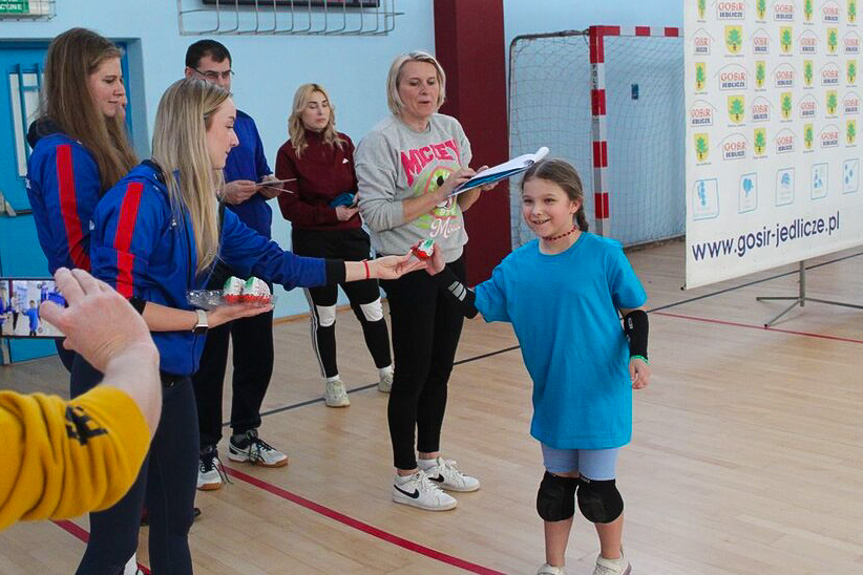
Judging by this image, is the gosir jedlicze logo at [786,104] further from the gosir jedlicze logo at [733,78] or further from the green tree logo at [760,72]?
the gosir jedlicze logo at [733,78]

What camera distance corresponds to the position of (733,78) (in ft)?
16.8

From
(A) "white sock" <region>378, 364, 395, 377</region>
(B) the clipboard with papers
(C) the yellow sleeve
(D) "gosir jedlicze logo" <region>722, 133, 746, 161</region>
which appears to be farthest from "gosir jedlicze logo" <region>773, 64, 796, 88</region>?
(C) the yellow sleeve

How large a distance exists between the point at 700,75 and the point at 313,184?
79.4 inches

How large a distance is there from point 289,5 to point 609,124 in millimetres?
3305

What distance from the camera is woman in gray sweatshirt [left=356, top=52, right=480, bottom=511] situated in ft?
10.2

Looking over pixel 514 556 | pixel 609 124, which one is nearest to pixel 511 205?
pixel 609 124

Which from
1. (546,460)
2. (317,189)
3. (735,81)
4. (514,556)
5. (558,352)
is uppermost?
(735,81)

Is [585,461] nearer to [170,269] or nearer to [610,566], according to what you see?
[610,566]

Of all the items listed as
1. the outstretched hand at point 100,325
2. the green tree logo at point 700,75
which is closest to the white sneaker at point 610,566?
the outstretched hand at point 100,325

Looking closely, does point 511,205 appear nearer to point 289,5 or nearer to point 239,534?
point 289,5

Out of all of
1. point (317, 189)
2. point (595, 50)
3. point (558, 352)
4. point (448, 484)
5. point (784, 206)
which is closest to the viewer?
point (558, 352)

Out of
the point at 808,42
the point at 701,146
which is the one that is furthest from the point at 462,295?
the point at 808,42

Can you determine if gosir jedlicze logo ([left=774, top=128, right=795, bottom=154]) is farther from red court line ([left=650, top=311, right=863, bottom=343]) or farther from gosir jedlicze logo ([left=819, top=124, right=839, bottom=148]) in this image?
red court line ([left=650, top=311, right=863, bottom=343])

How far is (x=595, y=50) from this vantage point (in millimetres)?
6371
